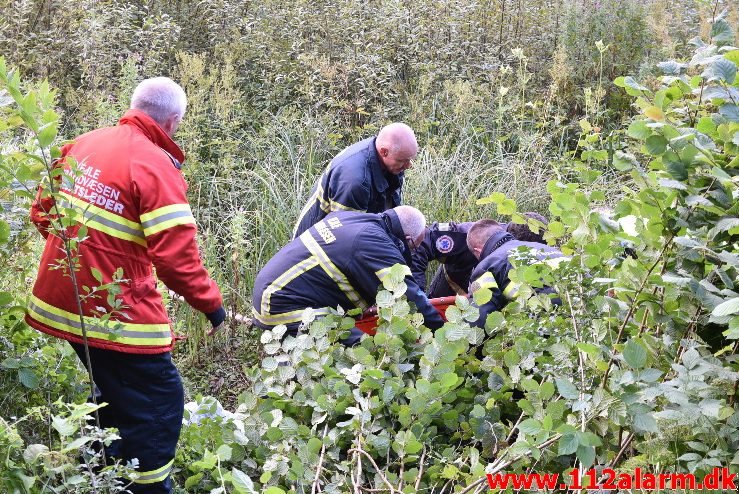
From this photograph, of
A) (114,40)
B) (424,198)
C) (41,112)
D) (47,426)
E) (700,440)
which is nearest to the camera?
(700,440)

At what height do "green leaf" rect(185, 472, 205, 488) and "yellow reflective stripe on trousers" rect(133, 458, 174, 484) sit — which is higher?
"green leaf" rect(185, 472, 205, 488)

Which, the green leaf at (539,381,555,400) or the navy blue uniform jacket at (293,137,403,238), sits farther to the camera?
the navy blue uniform jacket at (293,137,403,238)

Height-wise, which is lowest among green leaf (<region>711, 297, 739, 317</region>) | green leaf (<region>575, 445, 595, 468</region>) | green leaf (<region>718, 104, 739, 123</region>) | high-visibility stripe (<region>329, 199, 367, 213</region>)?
high-visibility stripe (<region>329, 199, 367, 213</region>)

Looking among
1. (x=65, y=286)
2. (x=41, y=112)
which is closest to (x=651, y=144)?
(x=41, y=112)

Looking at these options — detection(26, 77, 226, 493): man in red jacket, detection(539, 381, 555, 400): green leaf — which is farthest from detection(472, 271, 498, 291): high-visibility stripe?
detection(539, 381, 555, 400): green leaf

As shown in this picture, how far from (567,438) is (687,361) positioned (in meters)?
0.39

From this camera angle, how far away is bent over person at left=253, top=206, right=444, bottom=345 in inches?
183

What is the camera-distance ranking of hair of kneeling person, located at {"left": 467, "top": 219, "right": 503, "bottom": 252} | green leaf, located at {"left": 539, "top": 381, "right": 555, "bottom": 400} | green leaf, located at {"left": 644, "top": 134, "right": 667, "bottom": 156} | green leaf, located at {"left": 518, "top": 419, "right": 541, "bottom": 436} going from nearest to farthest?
green leaf, located at {"left": 644, "top": 134, "right": 667, "bottom": 156}
green leaf, located at {"left": 518, "top": 419, "right": 541, "bottom": 436}
green leaf, located at {"left": 539, "top": 381, "right": 555, "bottom": 400}
hair of kneeling person, located at {"left": 467, "top": 219, "right": 503, "bottom": 252}

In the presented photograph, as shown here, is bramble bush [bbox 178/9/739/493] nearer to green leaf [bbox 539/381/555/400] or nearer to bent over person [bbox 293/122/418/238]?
green leaf [bbox 539/381/555/400]

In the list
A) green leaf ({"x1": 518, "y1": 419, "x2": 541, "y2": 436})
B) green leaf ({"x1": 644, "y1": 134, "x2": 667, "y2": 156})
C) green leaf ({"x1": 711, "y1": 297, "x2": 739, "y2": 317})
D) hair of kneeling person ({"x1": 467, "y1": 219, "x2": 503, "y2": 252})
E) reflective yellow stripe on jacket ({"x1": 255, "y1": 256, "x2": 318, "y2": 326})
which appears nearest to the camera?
green leaf ({"x1": 711, "y1": 297, "x2": 739, "y2": 317})

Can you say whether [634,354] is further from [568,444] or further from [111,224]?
[111,224]

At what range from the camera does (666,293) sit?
244cm

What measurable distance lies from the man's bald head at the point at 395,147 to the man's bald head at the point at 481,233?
78cm

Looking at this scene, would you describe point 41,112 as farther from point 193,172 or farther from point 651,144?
point 193,172
